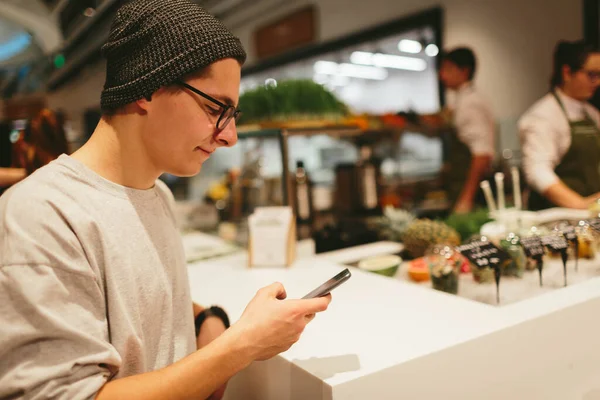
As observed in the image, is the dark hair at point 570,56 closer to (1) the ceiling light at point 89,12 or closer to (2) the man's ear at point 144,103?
(2) the man's ear at point 144,103

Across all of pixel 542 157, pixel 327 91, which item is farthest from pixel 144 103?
pixel 542 157

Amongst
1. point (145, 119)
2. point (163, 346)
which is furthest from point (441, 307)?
point (145, 119)

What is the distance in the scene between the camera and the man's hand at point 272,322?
884mm

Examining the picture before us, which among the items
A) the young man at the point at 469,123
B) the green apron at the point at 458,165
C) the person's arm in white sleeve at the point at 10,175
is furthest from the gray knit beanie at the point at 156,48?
the green apron at the point at 458,165

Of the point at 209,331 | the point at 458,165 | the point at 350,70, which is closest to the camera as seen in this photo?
the point at 209,331

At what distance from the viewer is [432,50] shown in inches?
211

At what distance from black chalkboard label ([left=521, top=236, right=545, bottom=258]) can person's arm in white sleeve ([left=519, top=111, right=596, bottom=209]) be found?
4.25 feet

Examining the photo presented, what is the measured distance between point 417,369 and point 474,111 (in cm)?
321

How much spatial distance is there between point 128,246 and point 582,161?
278 cm

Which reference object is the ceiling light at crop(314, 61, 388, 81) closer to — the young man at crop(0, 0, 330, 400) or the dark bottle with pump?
the dark bottle with pump

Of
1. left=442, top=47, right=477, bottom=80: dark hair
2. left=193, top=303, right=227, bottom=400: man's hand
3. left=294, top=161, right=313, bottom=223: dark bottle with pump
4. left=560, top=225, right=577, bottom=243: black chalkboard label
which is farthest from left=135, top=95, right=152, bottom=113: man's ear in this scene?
left=442, top=47, right=477, bottom=80: dark hair

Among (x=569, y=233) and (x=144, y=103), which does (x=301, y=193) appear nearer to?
(x=569, y=233)

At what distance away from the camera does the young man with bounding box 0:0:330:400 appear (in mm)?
748

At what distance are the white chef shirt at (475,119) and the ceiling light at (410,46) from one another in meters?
1.81
